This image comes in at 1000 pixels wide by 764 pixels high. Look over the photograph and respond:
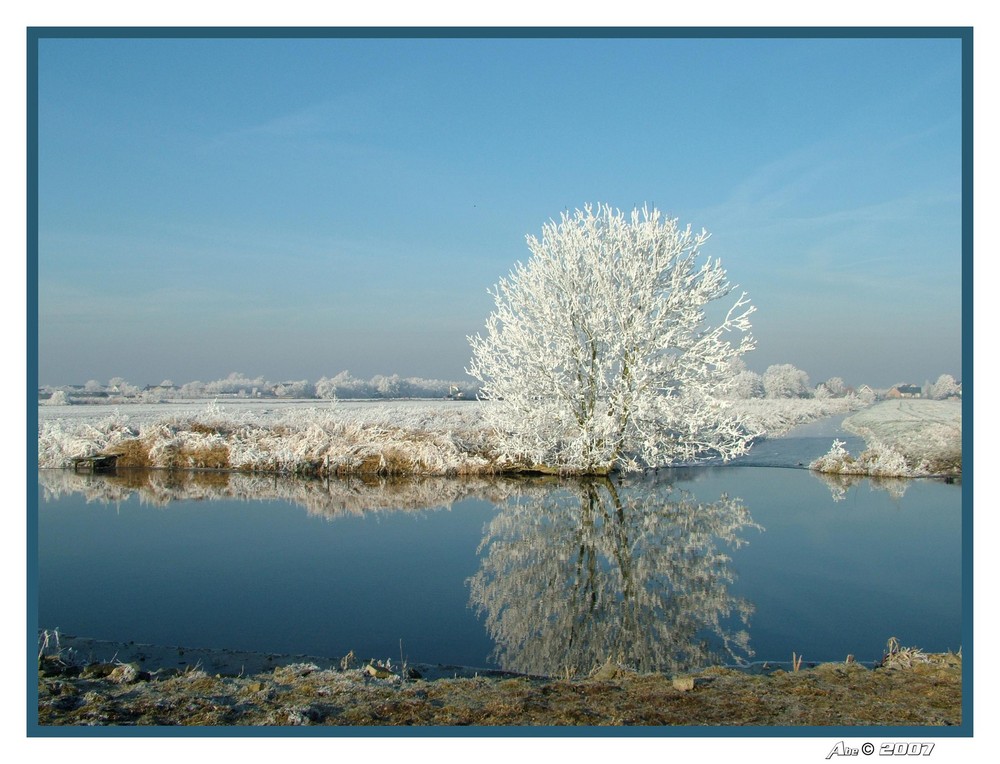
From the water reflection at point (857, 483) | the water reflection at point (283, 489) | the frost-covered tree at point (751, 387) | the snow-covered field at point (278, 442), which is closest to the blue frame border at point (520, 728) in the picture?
the water reflection at point (283, 489)

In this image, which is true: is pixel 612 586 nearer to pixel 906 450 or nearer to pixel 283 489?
pixel 283 489

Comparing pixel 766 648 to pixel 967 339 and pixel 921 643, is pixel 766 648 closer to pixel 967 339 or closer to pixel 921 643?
pixel 921 643

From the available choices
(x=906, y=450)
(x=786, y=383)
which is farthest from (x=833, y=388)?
(x=906, y=450)

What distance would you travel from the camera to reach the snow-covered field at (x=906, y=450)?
50.3ft

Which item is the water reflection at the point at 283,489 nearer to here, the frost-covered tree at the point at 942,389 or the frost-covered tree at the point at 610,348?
the frost-covered tree at the point at 610,348

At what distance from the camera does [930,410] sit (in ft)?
85.1

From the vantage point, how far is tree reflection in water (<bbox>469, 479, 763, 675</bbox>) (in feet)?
19.9

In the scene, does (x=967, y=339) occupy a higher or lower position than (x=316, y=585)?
higher

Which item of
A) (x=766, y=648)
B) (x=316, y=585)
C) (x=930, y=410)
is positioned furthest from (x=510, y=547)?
(x=930, y=410)

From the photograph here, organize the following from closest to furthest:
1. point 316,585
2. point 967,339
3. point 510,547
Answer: point 967,339 → point 316,585 → point 510,547

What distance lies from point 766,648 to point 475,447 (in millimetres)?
11517

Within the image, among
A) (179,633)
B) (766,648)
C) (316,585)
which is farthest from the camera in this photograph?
(316,585)

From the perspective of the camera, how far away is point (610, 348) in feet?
49.1
